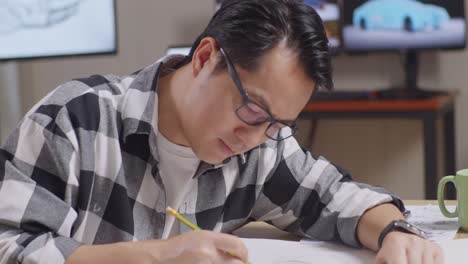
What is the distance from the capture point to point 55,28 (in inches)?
125

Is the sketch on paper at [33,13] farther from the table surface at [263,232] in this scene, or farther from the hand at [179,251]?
the hand at [179,251]

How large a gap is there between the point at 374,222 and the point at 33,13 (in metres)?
2.25

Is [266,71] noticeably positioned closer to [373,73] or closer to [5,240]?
[5,240]

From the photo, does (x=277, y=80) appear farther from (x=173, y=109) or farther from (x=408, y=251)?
(x=408, y=251)

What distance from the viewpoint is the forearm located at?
1.24m

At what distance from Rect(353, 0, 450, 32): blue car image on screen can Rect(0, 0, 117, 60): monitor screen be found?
110cm

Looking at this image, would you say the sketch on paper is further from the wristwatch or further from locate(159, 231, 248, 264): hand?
locate(159, 231, 248, 264): hand

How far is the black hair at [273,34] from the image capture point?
106 cm

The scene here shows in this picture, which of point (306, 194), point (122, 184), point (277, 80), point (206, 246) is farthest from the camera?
point (306, 194)

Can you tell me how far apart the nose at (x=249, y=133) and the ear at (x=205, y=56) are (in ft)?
0.32

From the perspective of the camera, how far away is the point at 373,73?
11.5 ft

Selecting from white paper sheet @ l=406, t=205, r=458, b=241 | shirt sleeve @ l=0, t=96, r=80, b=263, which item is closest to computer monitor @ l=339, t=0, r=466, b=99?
white paper sheet @ l=406, t=205, r=458, b=241

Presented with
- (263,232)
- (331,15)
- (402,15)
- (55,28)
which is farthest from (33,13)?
(263,232)

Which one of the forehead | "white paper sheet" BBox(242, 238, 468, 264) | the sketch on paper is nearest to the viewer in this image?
the forehead
